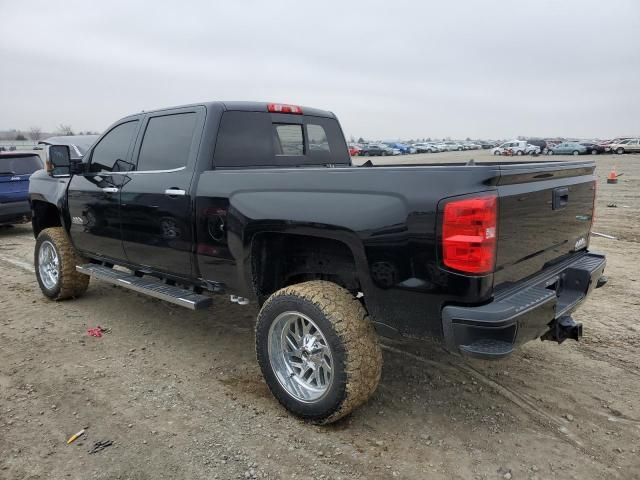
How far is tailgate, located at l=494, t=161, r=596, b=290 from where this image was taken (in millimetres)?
2518

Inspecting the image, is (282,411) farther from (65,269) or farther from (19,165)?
(19,165)

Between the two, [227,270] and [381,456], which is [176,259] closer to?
[227,270]

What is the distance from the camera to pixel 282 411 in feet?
10.5

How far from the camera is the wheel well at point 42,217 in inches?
232

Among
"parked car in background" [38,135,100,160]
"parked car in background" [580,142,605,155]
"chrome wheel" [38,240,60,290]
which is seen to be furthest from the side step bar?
"parked car in background" [580,142,605,155]

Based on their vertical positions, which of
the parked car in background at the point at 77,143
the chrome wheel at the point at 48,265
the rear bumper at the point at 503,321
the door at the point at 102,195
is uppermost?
the parked car in background at the point at 77,143

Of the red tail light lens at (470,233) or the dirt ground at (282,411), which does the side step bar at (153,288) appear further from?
the red tail light lens at (470,233)

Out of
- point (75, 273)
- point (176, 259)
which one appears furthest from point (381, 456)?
point (75, 273)

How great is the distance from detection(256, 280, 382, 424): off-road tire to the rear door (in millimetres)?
8741

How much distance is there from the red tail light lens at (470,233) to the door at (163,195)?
203 centimetres

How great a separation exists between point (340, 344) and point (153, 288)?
1991mm

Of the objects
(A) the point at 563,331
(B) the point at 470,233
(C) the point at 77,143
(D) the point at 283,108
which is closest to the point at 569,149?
(C) the point at 77,143

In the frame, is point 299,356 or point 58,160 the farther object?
point 58,160

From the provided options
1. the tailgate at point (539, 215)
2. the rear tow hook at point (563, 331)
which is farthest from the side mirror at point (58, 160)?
the rear tow hook at point (563, 331)
